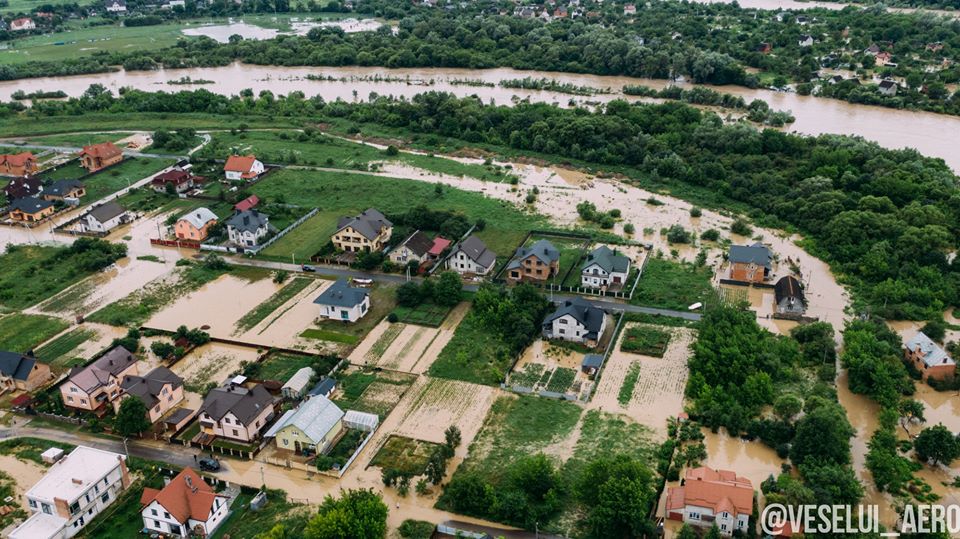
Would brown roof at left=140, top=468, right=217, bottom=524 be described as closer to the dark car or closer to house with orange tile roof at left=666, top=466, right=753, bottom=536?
the dark car

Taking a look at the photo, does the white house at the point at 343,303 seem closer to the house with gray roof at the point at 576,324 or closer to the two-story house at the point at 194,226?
the house with gray roof at the point at 576,324

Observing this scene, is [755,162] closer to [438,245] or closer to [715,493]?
[438,245]

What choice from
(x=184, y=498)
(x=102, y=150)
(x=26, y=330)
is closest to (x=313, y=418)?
(x=184, y=498)

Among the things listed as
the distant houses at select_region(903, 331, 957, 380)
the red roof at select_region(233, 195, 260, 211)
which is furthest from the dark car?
the distant houses at select_region(903, 331, 957, 380)

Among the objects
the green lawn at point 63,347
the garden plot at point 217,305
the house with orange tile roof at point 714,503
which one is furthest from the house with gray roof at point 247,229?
the house with orange tile roof at point 714,503

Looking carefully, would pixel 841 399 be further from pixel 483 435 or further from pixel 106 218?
pixel 106 218

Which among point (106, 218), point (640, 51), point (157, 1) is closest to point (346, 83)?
point (640, 51)

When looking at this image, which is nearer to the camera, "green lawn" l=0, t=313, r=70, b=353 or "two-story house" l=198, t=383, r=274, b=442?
"two-story house" l=198, t=383, r=274, b=442
